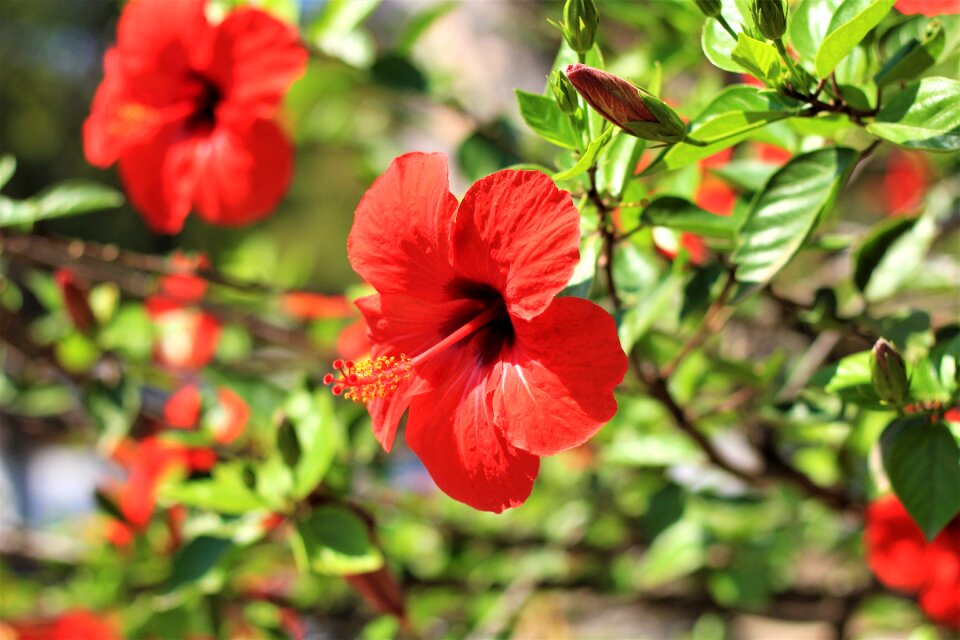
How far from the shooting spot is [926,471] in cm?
70

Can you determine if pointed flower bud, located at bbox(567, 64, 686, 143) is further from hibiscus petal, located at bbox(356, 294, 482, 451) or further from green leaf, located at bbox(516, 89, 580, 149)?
hibiscus petal, located at bbox(356, 294, 482, 451)

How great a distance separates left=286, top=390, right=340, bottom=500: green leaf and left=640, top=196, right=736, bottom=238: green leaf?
1.62 ft

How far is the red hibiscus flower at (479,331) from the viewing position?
0.65 m

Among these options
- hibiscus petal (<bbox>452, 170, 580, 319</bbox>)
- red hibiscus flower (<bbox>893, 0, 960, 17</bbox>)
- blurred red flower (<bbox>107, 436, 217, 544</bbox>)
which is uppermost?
red hibiscus flower (<bbox>893, 0, 960, 17</bbox>)

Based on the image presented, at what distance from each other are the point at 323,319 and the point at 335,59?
442 mm

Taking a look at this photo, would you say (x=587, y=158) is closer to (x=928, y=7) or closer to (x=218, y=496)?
(x=928, y=7)

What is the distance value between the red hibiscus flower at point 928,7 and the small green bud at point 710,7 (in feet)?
0.86

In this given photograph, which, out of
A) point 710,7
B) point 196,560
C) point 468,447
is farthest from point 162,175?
point 710,7

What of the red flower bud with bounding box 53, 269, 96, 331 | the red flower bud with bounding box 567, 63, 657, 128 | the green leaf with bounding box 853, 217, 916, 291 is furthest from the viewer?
the red flower bud with bounding box 53, 269, 96, 331

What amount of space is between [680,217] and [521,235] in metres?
0.18

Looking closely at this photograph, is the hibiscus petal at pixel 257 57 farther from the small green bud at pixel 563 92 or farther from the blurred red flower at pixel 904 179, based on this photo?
the blurred red flower at pixel 904 179

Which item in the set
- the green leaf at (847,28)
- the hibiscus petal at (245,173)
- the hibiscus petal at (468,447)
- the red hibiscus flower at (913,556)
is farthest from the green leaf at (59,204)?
the red hibiscus flower at (913,556)

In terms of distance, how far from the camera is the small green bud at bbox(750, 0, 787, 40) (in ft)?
1.99

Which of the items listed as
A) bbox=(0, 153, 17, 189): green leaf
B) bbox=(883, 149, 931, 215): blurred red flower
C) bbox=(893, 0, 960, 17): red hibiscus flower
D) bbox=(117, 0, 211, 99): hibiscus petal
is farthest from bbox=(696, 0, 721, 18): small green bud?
bbox=(883, 149, 931, 215): blurred red flower
